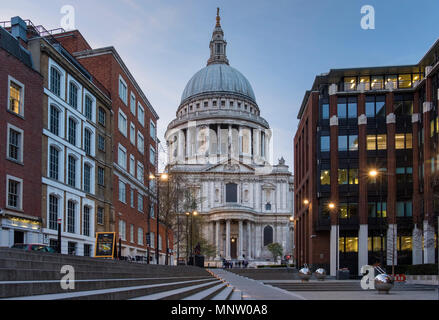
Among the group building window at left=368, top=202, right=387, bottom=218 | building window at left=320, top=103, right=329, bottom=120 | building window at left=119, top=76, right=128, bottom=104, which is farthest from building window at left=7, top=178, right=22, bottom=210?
building window at left=368, top=202, right=387, bottom=218

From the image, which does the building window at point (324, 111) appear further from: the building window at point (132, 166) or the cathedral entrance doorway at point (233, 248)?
the cathedral entrance doorway at point (233, 248)

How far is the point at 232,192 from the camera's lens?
128250 millimetres

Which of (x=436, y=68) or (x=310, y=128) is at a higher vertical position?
(x=436, y=68)

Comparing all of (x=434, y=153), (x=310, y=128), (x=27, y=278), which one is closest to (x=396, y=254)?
(x=434, y=153)

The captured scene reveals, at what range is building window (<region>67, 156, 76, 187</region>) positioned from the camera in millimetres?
37528

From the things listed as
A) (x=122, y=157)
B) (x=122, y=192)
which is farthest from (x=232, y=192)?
(x=122, y=157)

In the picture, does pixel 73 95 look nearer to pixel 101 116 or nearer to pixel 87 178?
pixel 101 116

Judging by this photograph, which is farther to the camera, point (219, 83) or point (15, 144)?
point (219, 83)

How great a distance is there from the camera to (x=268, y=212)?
12625 centimetres

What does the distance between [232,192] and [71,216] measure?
9191 cm

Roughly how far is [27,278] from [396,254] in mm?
54931

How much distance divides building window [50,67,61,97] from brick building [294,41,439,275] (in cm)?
3407

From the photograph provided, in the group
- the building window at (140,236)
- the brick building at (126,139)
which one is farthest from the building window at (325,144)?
the building window at (140,236)
